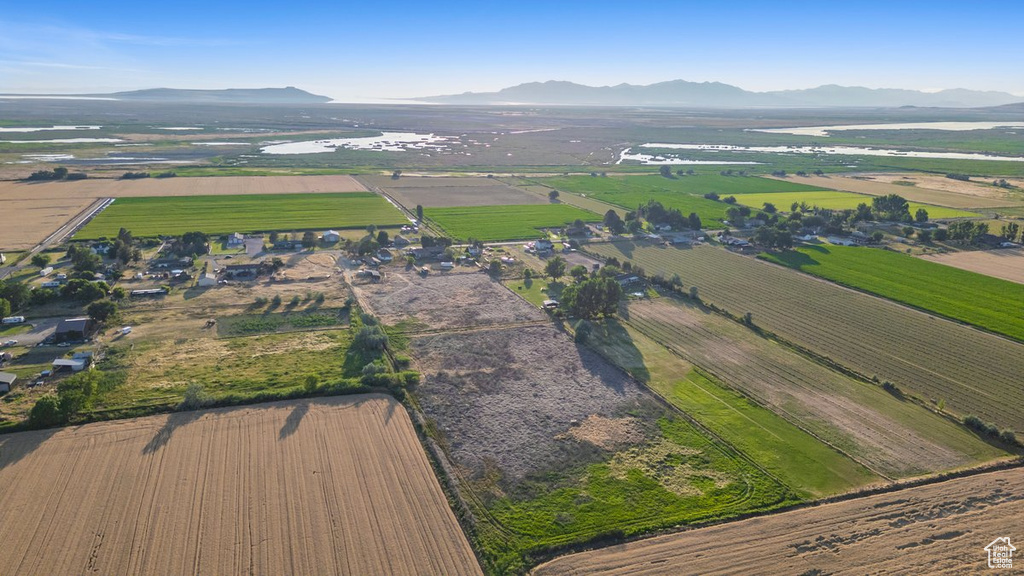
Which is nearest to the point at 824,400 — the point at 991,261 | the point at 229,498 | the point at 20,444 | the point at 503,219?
the point at 229,498

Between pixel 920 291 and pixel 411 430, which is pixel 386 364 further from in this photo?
pixel 920 291

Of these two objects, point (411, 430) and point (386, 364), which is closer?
point (411, 430)

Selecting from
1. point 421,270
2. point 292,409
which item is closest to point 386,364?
point 292,409

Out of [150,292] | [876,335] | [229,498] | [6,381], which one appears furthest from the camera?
[150,292]

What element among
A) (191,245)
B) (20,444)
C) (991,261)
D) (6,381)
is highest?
(191,245)

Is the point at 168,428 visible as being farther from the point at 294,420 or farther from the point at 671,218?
the point at 671,218

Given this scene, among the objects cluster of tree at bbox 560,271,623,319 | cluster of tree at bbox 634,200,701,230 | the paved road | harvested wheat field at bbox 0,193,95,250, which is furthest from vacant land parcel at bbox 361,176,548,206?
cluster of tree at bbox 560,271,623,319

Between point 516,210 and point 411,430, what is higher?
point 516,210
